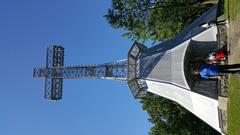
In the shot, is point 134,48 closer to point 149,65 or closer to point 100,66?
point 149,65

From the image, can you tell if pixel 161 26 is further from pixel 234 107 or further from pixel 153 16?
pixel 234 107

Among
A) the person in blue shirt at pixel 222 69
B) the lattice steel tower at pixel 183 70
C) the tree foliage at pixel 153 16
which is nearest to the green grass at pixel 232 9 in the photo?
the lattice steel tower at pixel 183 70

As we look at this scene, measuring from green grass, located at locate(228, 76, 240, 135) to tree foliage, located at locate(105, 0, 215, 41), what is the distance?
2143cm

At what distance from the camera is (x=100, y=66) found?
51094 millimetres

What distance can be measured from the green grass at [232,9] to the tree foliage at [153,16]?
1818cm

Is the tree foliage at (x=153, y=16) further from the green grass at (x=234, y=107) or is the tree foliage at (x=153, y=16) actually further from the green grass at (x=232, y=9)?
the green grass at (x=234, y=107)

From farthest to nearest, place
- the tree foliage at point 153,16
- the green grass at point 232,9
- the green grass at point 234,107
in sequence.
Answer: the tree foliage at point 153,16
the green grass at point 232,9
the green grass at point 234,107

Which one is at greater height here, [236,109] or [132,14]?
[132,14]

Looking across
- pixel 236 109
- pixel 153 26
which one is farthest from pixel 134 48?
pixel 236 109

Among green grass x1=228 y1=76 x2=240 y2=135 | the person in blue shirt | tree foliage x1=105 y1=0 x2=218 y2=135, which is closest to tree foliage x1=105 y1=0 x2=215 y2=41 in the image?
tree foliage x1=105 y1=0 x2=218 y2=135

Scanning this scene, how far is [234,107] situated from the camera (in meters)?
22.4

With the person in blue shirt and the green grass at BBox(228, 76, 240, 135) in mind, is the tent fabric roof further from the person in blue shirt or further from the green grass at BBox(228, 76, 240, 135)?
the person in blue shirt

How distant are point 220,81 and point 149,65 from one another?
12754mm

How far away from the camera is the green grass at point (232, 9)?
23.1m
